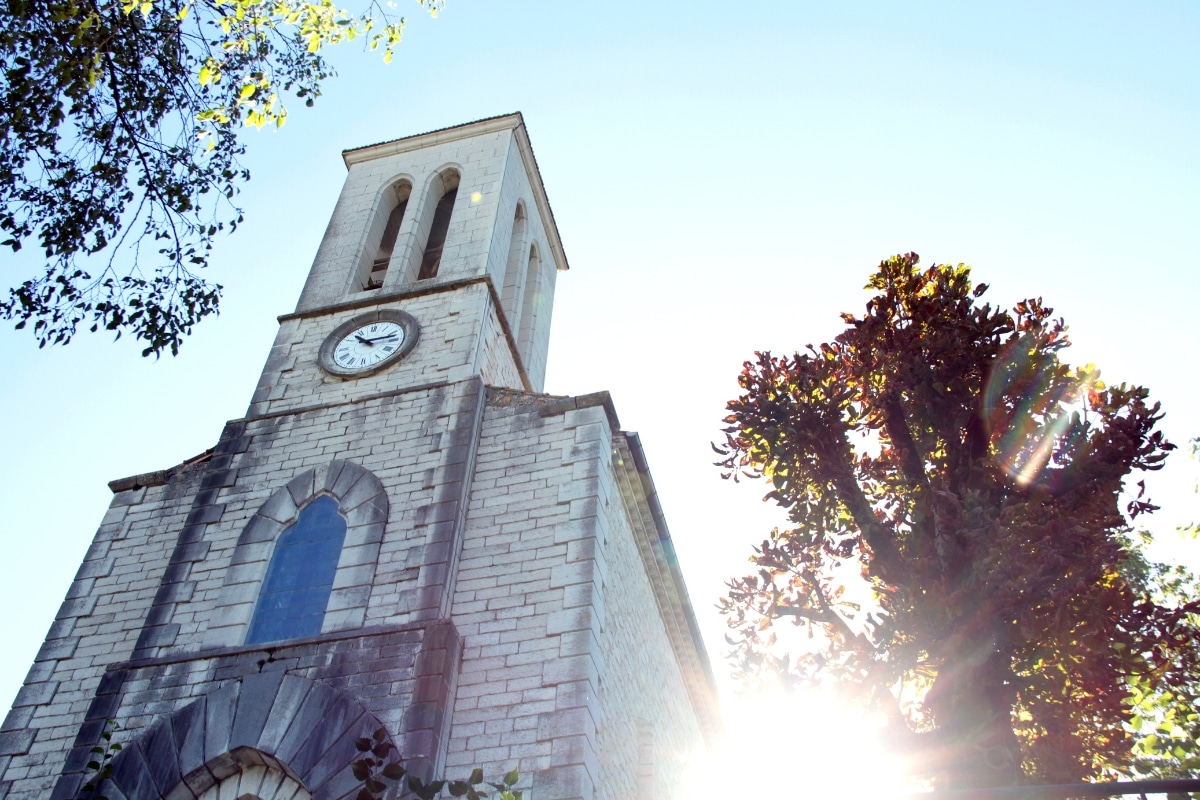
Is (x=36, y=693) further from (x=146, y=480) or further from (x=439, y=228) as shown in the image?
(x=439, y=228)

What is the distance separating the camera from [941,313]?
10398 millimetres

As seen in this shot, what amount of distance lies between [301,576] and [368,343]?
3.72 metres

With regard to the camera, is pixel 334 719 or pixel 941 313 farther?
pixel 941 313

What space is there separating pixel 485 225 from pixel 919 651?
808cm

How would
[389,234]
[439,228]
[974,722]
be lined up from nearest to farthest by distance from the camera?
[974,722], [439,228], [389,234]

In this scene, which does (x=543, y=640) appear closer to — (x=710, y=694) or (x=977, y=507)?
(x=977, y=507)

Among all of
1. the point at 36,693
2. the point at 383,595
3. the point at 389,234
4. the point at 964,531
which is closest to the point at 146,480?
the point at 36,693

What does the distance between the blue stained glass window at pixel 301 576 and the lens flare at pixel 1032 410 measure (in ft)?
20.9

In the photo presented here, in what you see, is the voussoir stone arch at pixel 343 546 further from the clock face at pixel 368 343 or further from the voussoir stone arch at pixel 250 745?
the clock face at pixel 368 343

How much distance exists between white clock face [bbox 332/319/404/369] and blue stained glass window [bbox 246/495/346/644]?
237 cm

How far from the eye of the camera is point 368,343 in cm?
1227

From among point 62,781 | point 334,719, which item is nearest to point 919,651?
point 334,719

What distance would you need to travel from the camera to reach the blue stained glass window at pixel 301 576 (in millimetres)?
8938

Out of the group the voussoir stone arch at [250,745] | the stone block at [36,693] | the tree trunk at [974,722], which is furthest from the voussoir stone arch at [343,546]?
the tree trunk at [974,722]
